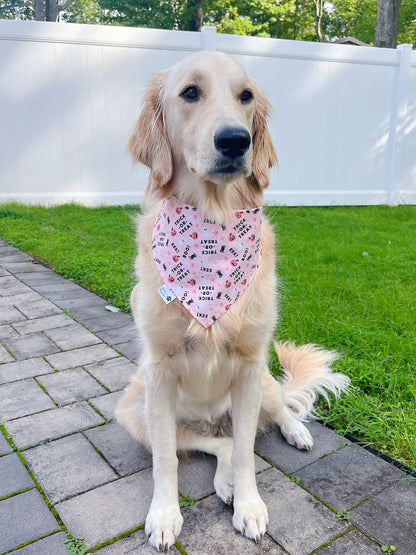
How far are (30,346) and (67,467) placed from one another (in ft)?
4.54

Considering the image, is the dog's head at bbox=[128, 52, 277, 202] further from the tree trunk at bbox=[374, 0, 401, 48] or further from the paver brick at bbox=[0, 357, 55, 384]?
the tree trunk at bbox=[374, 0, 401, 48]

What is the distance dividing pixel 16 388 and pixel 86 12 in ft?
108

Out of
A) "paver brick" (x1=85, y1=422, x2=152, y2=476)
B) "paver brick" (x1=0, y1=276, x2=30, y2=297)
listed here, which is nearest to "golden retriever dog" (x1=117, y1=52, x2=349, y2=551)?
"paver brick" (x1=85, y1=422, x2=152, y2=476)

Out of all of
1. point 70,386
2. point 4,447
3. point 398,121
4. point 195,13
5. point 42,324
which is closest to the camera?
point 4,447

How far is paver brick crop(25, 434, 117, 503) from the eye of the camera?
6.23 ft

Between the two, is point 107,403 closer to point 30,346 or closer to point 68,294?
point 30,346

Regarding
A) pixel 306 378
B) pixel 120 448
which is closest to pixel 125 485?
pixel 120 448

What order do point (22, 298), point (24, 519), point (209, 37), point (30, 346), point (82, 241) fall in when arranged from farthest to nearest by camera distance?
1. point (209, 37)
2. point (82, 241)
3. point (22, 298)
4. point (30, 346)
5. point (24, 519)

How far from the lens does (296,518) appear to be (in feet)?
5.70

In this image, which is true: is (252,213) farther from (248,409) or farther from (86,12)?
(86,12)

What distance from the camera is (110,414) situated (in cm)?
243

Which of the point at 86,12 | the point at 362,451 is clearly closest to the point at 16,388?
the point at 362,451

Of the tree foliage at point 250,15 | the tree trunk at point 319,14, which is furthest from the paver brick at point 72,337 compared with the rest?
the tree trunk at point 319,14

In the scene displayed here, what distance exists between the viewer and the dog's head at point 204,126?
5.37 ft
